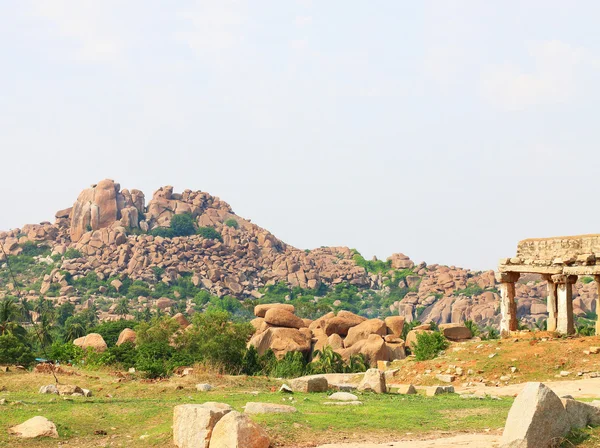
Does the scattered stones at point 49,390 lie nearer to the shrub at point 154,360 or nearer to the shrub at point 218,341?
the shrub at point 154,360

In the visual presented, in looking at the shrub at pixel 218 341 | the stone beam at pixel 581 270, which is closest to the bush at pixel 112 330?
the shrub at pixel 218 341

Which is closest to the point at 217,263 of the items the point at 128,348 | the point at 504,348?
the point at 128,348

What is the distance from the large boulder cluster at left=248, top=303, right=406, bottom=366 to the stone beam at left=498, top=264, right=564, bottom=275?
11687mm

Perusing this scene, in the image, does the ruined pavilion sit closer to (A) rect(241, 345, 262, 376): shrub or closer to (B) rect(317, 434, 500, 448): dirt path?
(A) rect(241, 345, 262, 376): shrub

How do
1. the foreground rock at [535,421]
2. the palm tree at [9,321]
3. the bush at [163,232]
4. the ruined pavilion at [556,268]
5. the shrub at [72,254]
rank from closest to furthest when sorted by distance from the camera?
the foreground rock at [535,421]
the ruined pavilion at [556,268]
the palm tree at [9,321]
the shrub at [72,254]
the bush at [163,232]

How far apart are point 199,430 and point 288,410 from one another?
8.02ft

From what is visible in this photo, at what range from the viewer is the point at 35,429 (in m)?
12.4

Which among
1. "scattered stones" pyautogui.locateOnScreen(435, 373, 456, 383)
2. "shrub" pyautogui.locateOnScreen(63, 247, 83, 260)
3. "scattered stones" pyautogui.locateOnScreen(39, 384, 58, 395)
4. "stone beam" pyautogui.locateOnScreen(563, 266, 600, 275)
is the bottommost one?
"scattered stones" pyautogui.locateOnScreen(435, 373, 456, 383)

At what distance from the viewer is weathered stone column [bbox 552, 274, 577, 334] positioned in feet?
87.2

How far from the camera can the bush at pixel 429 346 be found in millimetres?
28486

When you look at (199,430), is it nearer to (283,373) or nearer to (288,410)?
(288,410)

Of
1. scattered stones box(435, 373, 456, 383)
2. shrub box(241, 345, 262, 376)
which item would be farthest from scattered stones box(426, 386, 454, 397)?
shrub box(241, 345, 262, 376)

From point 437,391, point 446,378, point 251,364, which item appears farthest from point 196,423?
point 251,364

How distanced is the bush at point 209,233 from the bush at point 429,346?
101839 mm
